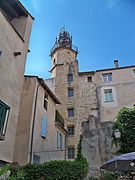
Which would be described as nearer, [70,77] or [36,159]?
[36,159]

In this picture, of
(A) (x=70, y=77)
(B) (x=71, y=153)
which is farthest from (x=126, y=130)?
(A) (x=70, y=77)

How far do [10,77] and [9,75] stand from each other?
0.15 m

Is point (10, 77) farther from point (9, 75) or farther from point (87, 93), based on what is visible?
point (87, 93)

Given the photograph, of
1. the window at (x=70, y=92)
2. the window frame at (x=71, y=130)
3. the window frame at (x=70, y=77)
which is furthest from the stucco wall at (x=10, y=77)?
the window frame at (x=70, y=77)

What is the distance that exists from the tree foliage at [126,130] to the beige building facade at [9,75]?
778cm

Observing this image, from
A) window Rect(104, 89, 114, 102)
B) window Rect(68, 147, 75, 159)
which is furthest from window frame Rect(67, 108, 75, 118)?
window Rect(104, 89, 114, 102)

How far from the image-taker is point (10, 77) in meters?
10.6

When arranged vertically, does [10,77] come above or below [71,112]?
below

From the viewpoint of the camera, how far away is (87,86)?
2566cm

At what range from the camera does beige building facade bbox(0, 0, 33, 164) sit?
9.62 metres

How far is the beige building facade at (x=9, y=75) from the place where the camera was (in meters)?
9.62

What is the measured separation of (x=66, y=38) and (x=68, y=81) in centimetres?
1263

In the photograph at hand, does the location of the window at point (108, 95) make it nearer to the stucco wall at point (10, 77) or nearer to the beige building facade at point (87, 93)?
the beige building facade at point (87, 93)

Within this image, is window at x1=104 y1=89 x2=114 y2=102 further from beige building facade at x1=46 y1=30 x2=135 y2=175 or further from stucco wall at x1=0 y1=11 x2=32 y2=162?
stucco wall at x1=0 y1=11 x2=32 y2=162
